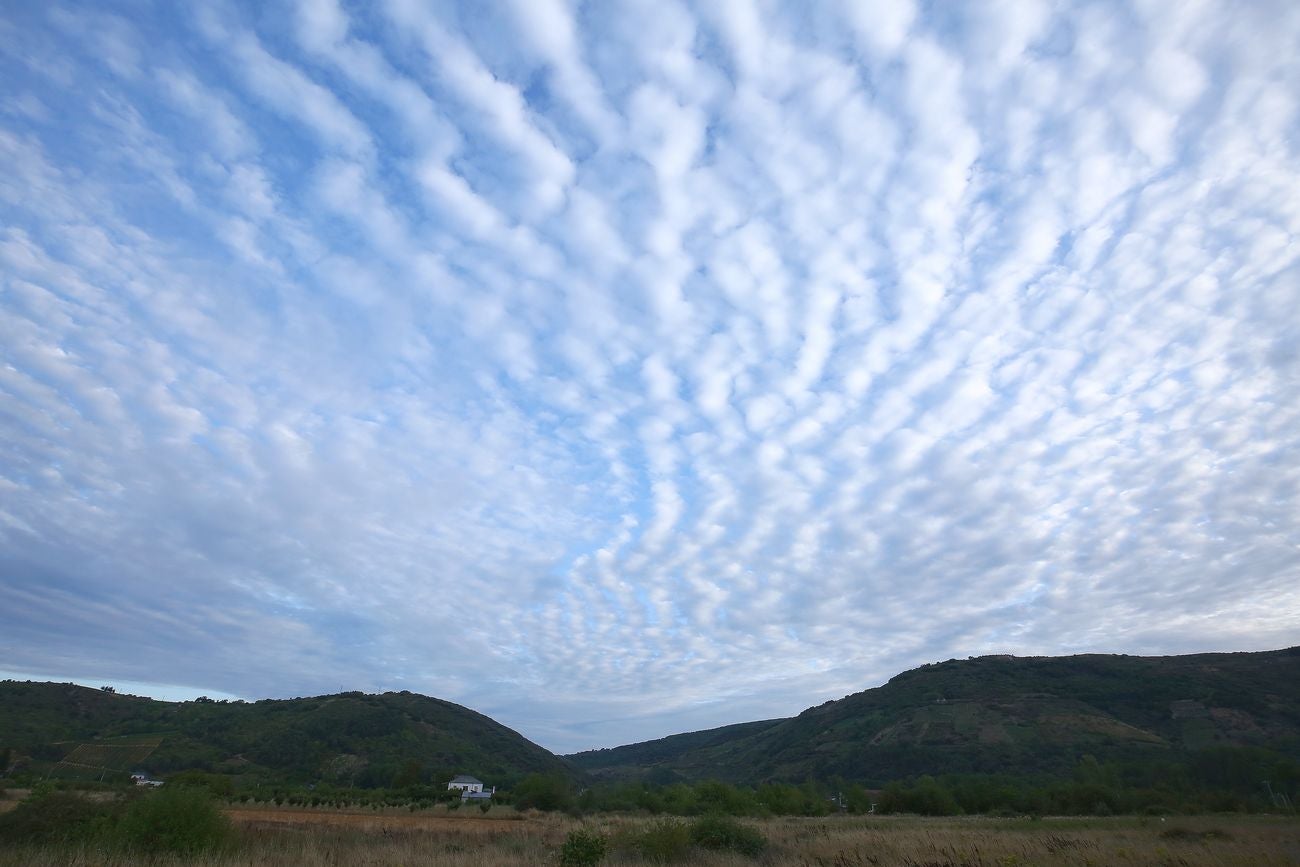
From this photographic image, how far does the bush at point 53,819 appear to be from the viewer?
48.8 ft

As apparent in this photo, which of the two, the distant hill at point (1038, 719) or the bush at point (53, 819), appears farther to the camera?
the distant hill at point (1038, 719)

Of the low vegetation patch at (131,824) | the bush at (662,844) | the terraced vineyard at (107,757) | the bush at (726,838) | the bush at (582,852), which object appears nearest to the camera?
the bush at (582,852)

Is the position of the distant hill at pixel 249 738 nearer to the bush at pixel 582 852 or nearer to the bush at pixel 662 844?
the bush at pixel 662 844

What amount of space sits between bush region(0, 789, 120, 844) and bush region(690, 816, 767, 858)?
14.8 metres

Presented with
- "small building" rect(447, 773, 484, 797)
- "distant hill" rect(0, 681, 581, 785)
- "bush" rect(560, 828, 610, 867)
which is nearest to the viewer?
"bush" rect(560, 828, 610, 867)

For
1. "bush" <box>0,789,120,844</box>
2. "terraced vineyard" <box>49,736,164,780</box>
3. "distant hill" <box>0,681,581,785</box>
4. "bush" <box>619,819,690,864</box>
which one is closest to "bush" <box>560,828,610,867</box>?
"bush" <box>619,819,690,864</box>

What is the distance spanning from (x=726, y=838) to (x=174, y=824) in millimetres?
14078

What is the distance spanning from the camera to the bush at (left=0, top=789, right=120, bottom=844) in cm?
1486

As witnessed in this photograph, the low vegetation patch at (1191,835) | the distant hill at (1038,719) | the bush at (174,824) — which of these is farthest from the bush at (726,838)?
the distant hill at (1038,719)

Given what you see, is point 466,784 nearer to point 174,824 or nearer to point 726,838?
point 726,838

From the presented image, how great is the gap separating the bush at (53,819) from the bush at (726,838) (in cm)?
1483

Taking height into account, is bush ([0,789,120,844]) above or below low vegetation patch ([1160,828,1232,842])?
above

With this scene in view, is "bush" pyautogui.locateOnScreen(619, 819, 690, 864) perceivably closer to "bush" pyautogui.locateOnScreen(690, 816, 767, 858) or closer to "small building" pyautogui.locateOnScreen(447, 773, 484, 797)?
"bush" pyautogui.locateOnScreen(690, 816, 767, 858)

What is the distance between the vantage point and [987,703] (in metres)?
91.8
